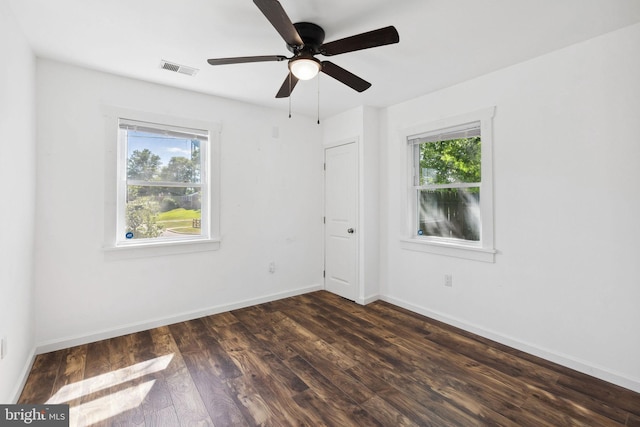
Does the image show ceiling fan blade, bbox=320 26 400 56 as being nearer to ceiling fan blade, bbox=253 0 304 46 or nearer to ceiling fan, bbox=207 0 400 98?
ceiling fan, bbox=207 0 400 98

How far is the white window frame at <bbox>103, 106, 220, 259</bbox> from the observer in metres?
2.94

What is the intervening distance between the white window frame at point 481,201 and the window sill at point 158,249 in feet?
7.95

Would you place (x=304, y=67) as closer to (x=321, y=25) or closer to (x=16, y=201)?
(x=321, y=25)

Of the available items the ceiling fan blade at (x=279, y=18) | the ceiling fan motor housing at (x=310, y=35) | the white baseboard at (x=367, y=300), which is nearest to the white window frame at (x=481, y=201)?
the white baseboard at (x=367, y=300)

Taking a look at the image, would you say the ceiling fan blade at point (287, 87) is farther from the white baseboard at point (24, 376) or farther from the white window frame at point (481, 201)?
the white baseboard at point (24, 376)

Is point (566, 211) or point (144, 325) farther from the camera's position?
point (144, 325)

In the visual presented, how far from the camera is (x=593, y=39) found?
232 centimetres

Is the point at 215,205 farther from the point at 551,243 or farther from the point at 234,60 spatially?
the point at 551,243

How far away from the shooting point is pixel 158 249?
3.22 meters

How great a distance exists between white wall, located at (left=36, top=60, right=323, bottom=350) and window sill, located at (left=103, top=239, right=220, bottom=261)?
0.20 ft

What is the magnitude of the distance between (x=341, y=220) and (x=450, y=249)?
1528 millimetres

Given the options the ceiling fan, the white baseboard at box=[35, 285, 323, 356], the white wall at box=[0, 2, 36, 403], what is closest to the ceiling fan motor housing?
the ceiling fan

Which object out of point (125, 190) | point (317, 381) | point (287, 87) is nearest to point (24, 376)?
point (125, 190)

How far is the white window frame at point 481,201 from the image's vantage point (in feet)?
9.71
